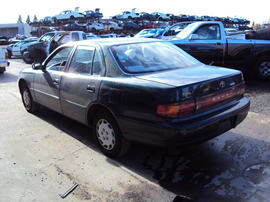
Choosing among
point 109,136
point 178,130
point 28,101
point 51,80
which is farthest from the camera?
point 28,101

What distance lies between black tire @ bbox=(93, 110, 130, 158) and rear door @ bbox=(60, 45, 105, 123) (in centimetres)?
27

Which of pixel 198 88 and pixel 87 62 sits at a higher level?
pixel 87 62

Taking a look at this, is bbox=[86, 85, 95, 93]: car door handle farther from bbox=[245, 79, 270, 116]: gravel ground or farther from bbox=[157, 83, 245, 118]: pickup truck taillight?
bbox=[245, 79, 270, 116]: gravel ground

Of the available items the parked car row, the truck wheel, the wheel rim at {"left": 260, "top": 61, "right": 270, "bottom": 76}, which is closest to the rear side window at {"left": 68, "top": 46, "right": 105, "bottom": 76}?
the truck wheel

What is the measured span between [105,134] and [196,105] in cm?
133

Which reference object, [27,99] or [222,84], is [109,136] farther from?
[27,99]

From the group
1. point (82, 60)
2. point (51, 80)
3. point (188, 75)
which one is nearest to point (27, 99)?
point (51, 80)

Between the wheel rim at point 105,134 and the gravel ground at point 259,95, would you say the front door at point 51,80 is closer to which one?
the wheel rim at point 105,134

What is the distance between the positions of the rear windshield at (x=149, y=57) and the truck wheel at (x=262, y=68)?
4992 millimetres

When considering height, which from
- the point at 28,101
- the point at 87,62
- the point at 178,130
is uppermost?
the point at 87,62

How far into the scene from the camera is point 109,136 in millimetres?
3420

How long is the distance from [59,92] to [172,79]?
6.90ft

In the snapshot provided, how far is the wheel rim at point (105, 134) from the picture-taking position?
338cm

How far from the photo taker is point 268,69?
8031mm
